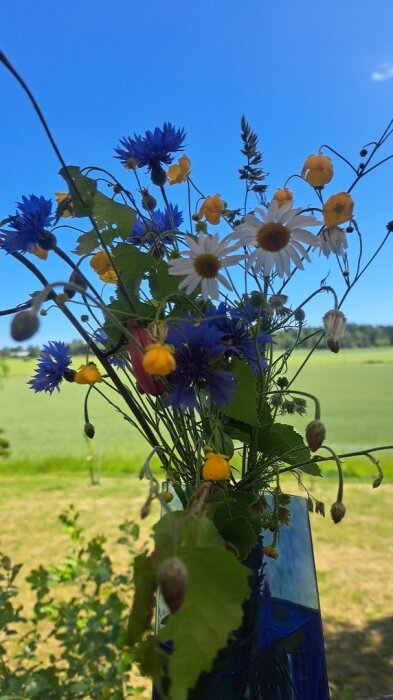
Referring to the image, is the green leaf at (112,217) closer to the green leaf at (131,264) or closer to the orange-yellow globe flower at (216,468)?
the green leaf at (131,264)

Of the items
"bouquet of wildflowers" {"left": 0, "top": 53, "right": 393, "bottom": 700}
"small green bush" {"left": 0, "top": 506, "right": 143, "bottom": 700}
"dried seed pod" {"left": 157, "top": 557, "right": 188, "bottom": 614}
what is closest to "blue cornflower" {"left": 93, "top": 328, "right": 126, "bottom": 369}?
"bouquet of wildflowers" {"left": 0, "top": 53, "right": 393, "bottom": 700}

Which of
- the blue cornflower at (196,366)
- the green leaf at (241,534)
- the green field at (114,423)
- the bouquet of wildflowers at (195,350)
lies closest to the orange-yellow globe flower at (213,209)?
the bouquet of wildflowers at (195,350)

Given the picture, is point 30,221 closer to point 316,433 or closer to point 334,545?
point 316,433

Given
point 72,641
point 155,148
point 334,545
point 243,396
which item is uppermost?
Result: point 155,148

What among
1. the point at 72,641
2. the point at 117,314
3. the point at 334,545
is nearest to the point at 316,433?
the point at 117,314

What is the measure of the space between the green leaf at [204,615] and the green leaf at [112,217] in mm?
244

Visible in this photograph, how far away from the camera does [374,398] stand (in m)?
4.82

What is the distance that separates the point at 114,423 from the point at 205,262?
3627 mm

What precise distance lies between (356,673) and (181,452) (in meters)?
1.47

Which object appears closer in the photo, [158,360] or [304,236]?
[158,360]

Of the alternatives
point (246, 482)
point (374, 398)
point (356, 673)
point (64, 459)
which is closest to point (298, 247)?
point (246, 482)

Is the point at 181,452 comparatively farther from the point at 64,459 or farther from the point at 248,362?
the point at 64,459

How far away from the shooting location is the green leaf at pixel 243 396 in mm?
424

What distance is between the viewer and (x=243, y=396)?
1.40ft
